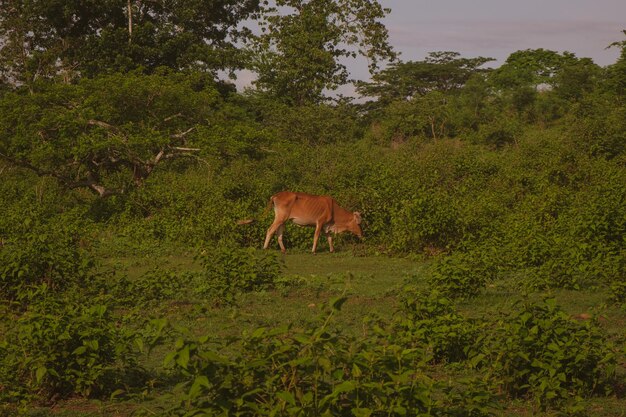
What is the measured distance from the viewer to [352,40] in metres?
32.4

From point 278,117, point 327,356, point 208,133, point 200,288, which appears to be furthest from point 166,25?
point 327,356

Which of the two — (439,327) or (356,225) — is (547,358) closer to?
(439,327)

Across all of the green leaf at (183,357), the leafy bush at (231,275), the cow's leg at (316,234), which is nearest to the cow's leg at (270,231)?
the cow's leg at (316,234)

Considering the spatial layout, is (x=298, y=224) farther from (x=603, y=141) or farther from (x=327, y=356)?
(x=327, y=356)

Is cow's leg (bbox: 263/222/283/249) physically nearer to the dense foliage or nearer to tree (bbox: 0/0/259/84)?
the dense foliage

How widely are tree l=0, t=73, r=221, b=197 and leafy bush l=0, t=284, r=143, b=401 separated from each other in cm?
1140

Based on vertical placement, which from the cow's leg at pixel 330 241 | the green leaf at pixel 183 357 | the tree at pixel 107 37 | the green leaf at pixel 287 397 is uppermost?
the tree at pixel 107 37

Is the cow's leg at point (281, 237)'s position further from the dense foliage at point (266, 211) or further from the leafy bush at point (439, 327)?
the leafy bush at point (439, 327)

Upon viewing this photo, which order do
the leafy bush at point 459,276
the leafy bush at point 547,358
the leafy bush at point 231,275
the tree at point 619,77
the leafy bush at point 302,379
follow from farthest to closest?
the tree at point 619,77
the leafy bush at point 231,275
the leafy bush at point 459,276
the leafy bush at point 547,358
the leafy bush at point 302,379

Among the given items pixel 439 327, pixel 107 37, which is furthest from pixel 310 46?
pixel 439 327

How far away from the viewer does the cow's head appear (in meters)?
14.7

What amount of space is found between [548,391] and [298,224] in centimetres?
910

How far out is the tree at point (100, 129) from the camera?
1747 cm

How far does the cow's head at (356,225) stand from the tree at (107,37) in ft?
51.2
